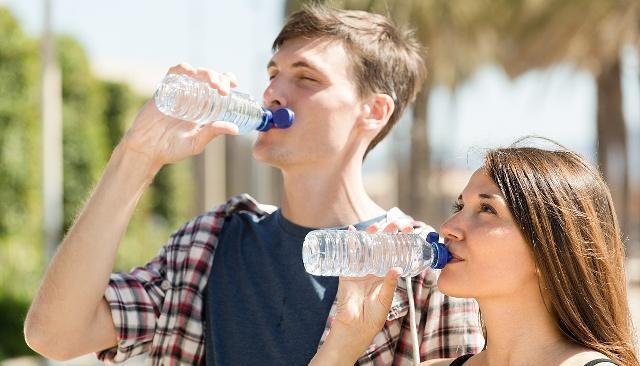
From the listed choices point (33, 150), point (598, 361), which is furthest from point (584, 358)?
point (33, 150)

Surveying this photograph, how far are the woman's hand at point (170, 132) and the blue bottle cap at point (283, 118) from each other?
158 mm

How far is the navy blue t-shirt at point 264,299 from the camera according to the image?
3.20m

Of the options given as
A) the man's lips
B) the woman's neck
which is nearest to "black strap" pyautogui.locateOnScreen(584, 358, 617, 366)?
Answer: the woman's neck

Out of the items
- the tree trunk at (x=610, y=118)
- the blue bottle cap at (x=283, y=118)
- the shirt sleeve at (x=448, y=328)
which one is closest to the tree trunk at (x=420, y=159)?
the tree trunk at (x=610, y=118)

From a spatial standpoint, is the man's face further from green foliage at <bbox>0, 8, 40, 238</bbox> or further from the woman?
green foliage at <bbox>0, 8, 40, 238</bbox>

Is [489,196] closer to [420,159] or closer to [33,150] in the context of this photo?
[33,150]

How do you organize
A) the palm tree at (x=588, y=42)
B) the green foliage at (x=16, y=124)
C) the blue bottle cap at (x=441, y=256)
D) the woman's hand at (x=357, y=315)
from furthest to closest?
1. the palm tree at (x=588, y=42)
2. the green foliage at (x=16, y=124)
3. the woman's hand at (x=357, y=315)
4. the blue bottle cap at (x=441, y=256)

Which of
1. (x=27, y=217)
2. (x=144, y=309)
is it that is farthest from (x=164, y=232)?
(x=144, y=309)

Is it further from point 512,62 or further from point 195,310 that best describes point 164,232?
point 195,310

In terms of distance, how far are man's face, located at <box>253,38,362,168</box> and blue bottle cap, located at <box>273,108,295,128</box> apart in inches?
1.1

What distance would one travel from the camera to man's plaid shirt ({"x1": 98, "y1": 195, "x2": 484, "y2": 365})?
3133 mm

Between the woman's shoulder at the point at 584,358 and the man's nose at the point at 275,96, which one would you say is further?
the man's nose at the point at 275,96

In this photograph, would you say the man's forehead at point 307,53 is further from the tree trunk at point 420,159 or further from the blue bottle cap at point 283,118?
the tree trunk at point 420,159

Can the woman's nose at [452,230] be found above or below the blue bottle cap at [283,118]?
below
